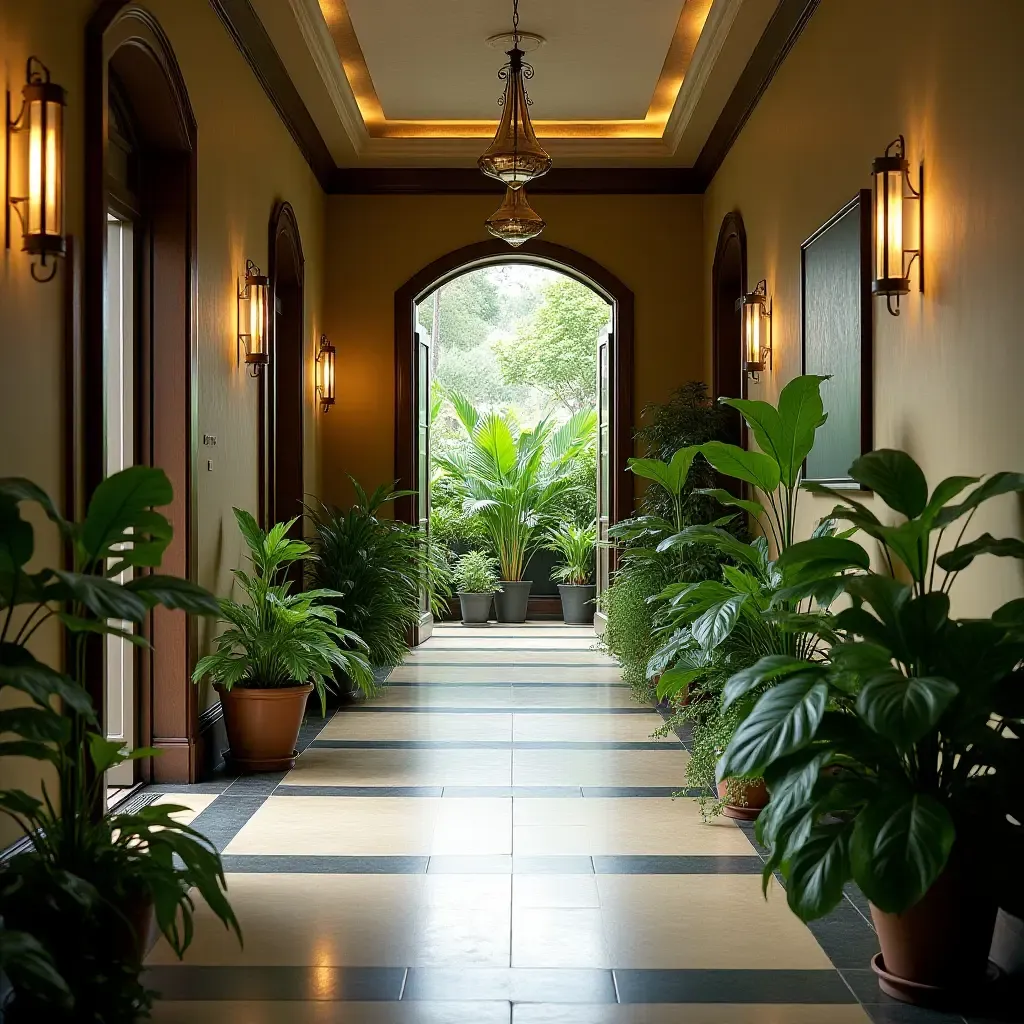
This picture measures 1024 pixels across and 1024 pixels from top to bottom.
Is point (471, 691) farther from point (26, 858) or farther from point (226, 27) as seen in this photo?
point (26, 858)

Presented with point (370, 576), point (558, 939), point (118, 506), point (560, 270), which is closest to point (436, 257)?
point (560, 270)

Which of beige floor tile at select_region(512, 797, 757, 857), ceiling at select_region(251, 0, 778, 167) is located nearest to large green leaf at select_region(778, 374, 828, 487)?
beige floor tile at select_region(512, 797, 757, 857)

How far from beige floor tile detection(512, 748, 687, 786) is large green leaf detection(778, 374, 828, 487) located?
1495 millimetres

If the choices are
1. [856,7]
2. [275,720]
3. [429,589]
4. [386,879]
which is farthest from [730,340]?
[386,879]

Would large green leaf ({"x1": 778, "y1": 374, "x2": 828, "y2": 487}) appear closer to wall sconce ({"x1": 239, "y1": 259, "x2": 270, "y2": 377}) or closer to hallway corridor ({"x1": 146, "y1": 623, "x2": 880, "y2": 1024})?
hallway corridor ({"x1": 146, "y1": 623, "x2": 880, "y2": 1024})

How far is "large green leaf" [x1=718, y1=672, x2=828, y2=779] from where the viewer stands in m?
2.60

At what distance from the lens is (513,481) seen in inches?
452

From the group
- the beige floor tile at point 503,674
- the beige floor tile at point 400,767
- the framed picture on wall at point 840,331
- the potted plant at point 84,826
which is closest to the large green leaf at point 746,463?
the framed picture on wall at point 840,331

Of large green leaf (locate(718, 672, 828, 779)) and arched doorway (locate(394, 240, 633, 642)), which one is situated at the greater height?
arched doorway (locate(394, 240, 633, 642))

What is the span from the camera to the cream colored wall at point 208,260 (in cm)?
314

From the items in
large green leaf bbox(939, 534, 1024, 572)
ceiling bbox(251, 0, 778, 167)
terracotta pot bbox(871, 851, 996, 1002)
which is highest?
ceiling bbox(251, 0, 778, 167)

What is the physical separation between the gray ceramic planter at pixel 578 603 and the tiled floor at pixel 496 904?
16.8 ft

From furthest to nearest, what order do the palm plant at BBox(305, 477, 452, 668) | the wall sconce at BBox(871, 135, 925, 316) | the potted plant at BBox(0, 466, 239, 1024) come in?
1. the palm plant at BBox(305, 477, 452, 668)
2. the wall sconce at BBox(871, 135, 925, 316)
3. the potted plant at BBox(0, 466, 239, 1024)

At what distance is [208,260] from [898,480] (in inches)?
130
